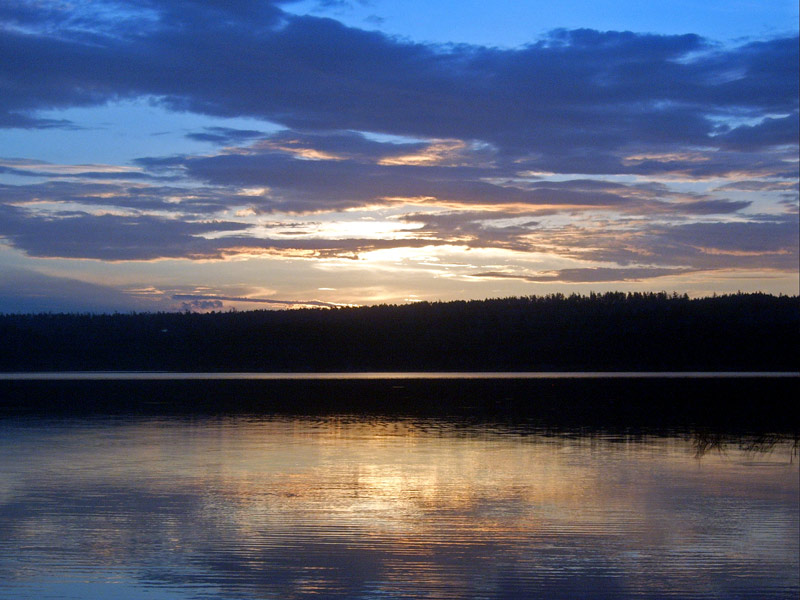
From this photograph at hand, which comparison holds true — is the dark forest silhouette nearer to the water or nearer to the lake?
the water

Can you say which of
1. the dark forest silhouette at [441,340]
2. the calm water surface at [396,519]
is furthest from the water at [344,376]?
the calm water surface at [396,519]

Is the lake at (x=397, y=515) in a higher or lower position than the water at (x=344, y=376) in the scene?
higher

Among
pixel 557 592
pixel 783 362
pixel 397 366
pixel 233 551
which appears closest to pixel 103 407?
pixel 233 551

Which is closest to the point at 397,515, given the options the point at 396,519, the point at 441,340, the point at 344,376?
the point at 396,519

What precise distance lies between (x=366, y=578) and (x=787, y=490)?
9439mm

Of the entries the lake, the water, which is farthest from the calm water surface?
the water

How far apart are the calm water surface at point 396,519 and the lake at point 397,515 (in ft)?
0.15

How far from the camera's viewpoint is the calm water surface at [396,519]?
32.7ft

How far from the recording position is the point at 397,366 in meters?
102

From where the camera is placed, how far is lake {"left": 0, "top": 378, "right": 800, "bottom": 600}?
9.99 metres

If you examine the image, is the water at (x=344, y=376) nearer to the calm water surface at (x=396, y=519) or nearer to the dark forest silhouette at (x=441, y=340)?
the dark forest silhouette at (x=441, y=340)

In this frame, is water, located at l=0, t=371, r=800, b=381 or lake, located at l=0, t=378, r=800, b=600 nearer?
lake, located at l=0, t=378, r=800, b=600

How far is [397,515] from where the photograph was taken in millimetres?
13297

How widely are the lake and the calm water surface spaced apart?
45 millimetres
